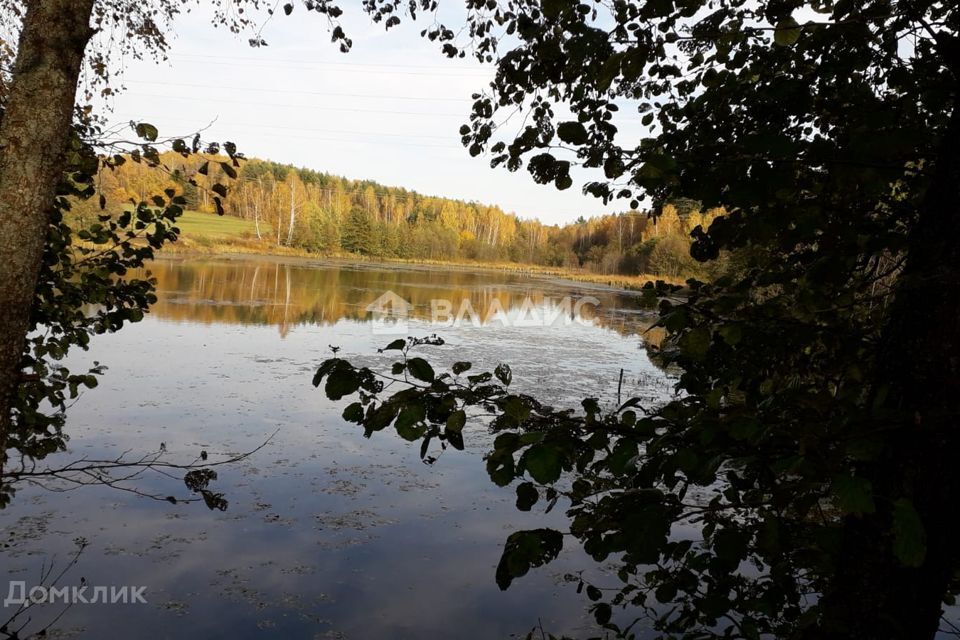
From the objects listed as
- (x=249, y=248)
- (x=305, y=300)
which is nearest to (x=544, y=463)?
(x=305, y=300)

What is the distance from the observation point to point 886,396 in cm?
117

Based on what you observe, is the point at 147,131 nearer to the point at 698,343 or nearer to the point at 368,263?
the point at 698,343

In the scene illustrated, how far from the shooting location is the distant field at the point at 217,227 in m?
59.4

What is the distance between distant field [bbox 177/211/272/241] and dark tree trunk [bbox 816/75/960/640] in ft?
200

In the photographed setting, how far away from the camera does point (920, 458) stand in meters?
1.13

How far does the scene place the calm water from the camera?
4.75 metres

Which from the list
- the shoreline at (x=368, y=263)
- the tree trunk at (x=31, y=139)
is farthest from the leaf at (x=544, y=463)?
the shoreline at (x=368, y=263)

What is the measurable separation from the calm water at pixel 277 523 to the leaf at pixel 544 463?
423 centimetres

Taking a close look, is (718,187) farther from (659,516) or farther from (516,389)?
(516,389)

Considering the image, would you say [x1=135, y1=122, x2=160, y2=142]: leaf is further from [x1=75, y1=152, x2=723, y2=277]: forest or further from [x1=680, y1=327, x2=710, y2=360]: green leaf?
[x1=75, y1=152, x2=723, y2=277]: forest

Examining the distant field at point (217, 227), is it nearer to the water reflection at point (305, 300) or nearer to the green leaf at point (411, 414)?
the water reflection at point (305, 300)

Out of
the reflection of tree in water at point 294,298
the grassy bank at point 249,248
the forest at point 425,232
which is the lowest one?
the reflection of tree in water at point 294,298

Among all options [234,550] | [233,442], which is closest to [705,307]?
[234,550]

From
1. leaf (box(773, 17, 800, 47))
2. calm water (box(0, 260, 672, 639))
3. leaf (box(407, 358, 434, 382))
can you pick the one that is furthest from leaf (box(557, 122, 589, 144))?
calm water (box(0, 260, 672, 639))
